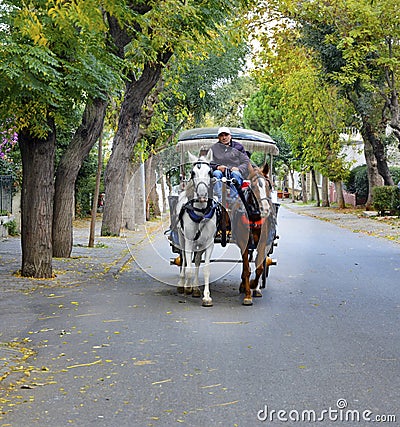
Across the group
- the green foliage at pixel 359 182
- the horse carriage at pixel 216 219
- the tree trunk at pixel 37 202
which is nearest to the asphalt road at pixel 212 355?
the horse carriage at pixel 216 219

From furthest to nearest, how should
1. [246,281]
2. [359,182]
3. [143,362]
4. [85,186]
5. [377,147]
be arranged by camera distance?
[359,182], [377,147], [85,186], [246,281], [143,362]

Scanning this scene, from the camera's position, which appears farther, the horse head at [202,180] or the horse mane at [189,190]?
the horse mane at [189,190]

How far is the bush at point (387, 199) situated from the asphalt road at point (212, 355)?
23433 millimetres

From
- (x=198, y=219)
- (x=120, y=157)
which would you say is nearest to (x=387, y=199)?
(x=120, y=157)

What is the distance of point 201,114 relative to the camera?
38.5 metres

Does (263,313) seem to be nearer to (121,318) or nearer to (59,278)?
(121,318)

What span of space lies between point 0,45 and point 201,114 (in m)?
27.2

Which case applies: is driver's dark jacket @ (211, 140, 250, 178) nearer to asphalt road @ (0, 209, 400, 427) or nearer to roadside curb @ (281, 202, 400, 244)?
asphalt road @ (0, 209, 400, 427)

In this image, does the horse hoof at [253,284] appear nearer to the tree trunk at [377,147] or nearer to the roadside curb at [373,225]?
the roadside curb at [373,225]

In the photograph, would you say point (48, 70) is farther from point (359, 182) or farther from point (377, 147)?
point (359, 182)

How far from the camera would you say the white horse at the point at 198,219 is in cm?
1131

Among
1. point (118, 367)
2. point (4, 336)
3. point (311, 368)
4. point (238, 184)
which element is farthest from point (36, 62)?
point (311, 368)

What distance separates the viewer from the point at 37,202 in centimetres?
1393

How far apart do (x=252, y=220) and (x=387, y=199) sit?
2715cm
